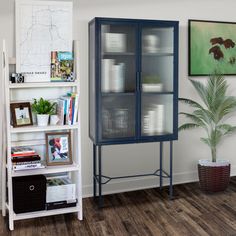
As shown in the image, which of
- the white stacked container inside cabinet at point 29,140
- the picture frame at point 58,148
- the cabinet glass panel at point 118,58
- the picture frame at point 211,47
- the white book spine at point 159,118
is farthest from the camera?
the picture frame at point 211,47

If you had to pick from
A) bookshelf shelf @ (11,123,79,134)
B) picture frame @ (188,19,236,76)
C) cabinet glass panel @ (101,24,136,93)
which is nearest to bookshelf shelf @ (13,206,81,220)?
bookshelf shelf @ (11,123,79,134)

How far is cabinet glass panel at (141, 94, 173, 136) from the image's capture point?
3412 mm

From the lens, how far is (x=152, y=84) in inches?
134

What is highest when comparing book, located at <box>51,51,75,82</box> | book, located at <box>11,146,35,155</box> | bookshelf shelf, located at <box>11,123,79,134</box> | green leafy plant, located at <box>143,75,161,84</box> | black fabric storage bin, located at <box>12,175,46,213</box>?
book, located at <box>51,51,75,82</box>

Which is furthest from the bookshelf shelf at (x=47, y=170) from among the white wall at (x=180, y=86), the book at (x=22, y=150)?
the white wall at (x=180, y=86)

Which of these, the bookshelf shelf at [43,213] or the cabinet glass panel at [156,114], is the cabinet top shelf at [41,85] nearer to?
the cabinet glass panel at [156,114]

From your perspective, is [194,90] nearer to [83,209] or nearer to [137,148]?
[137,148]

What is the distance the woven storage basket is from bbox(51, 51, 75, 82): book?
1566 millimetres

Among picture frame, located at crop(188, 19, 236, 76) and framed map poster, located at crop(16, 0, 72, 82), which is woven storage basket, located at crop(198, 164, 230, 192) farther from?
framed map poster, located at crop(16, 0, 72, 82)

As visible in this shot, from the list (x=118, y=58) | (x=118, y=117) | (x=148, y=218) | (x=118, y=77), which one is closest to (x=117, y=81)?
(x=118, y=77)

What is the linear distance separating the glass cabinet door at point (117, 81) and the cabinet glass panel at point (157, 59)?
0.12 m

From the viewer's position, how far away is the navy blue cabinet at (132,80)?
324cm

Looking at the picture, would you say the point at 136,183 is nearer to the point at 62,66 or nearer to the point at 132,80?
the point at 132,80

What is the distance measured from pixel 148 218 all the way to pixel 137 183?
2.37 ft
